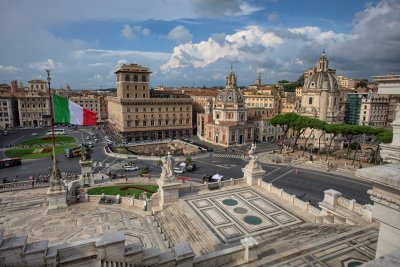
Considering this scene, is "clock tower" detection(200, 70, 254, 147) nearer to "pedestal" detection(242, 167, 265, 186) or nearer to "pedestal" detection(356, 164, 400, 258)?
"pedestal" detection(242, 167, 265, 186)

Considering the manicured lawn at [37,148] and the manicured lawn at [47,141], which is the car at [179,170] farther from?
the manicured lawn at [47,141]

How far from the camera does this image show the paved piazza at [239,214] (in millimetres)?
17094

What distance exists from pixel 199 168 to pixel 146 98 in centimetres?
3339

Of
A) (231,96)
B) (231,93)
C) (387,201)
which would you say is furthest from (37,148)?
(387,201)

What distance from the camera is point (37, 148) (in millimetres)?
53281

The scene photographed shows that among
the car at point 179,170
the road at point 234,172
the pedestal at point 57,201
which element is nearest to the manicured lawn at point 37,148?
the road at point 234,172

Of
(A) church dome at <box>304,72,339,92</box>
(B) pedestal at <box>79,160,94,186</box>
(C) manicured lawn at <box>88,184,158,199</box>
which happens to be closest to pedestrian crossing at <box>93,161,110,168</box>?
(B) pedestal at <box>79,160,94,186</box>

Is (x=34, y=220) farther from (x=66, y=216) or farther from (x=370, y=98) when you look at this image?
(x=370, y=98)

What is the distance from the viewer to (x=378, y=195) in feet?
21.2

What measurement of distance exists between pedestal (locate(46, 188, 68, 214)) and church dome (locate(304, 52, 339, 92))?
5654 centimetres

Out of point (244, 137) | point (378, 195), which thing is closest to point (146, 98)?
point (244, 137)

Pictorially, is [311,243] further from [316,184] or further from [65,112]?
[316,184]

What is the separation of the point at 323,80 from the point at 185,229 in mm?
55352

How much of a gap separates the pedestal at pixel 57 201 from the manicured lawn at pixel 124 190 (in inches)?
200
